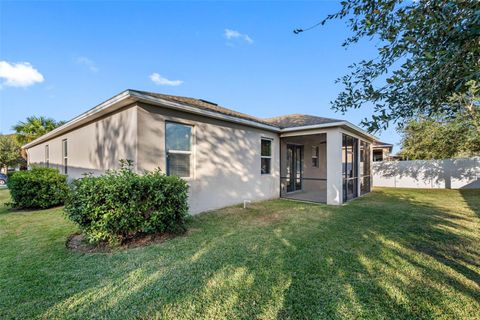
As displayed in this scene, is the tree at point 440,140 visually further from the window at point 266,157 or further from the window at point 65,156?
the window at point 65,156

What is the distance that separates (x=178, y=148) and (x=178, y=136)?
34 centimetres

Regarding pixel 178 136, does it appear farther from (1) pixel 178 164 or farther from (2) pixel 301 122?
(2) pixel 301 122

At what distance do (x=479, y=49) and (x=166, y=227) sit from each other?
5.03 metres

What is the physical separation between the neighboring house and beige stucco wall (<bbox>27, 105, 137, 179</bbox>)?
19924 millimetres

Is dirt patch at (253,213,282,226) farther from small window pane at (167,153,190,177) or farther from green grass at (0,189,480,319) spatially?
small window pane at (167,153,190,177)

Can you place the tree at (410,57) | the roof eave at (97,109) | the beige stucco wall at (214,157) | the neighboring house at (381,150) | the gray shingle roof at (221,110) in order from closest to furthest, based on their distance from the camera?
the tree at (410,57) → the roof eave at (97,109) → the beige stucco wall at (214,157) → the gray shingle roof at (221,110) → the neighboring house at (381,150)

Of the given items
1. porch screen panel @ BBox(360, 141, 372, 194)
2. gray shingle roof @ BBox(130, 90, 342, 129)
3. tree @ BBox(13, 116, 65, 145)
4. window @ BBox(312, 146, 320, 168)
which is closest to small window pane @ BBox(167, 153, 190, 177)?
gray shingle roof @ BBox(130, 90, 342, 129)

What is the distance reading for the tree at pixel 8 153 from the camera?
2020 cm

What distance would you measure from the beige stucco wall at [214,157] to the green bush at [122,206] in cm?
132

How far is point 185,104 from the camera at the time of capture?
5.74 metres

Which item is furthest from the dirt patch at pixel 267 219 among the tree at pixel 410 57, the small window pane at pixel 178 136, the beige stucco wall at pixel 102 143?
the beige stucco wall at pixel 102 143

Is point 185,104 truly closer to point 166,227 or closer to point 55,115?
point 166,227

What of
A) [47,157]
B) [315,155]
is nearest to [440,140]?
[315,155]

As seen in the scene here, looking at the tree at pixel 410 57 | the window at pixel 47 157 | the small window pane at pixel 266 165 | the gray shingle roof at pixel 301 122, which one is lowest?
the small window pane at pixel 266 165
